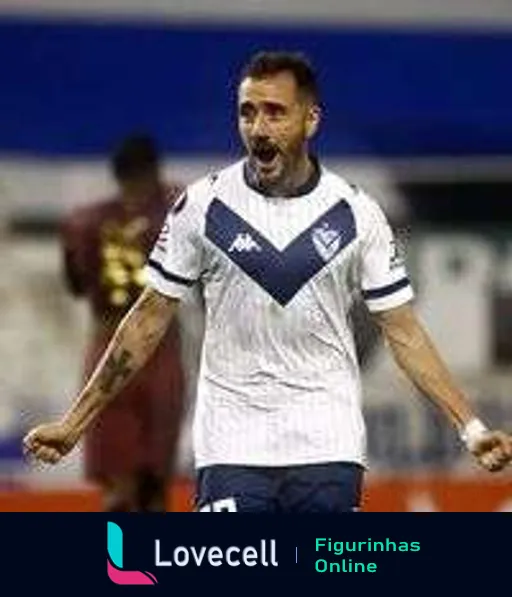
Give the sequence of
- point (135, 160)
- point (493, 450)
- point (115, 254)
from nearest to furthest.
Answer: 1. point (493, 450)
2. point (115, 254)
3. point (135, 160)

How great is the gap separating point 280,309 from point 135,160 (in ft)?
12.6

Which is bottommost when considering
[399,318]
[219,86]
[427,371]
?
[427,371]

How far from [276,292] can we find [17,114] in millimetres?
5273

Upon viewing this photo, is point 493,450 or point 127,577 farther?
point 493,450

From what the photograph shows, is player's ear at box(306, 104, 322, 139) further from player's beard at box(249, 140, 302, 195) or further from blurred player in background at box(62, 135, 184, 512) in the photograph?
blurred player in background at box(62, 135, 184, 512)

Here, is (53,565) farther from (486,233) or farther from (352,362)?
(486,233)

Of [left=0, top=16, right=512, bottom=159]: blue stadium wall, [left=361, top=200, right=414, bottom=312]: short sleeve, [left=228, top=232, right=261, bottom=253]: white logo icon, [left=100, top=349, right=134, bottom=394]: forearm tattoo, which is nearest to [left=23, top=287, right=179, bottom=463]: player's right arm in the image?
[left=100, top=349, right=134, bottom=394]: forearm tattoo

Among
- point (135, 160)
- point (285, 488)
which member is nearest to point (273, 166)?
point (285, 488)

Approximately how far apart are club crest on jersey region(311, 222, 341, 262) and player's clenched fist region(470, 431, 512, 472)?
603 millimetres

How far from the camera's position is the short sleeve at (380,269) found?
288 inches

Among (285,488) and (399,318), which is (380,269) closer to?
(399,318)

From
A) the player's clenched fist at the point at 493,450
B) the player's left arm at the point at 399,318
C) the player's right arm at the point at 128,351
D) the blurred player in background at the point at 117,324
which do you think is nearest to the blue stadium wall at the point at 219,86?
the blurred player in background at the point at 117,324

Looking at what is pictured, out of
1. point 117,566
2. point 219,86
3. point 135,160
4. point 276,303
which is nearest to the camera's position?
point 117,566

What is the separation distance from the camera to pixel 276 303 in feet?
23.7
